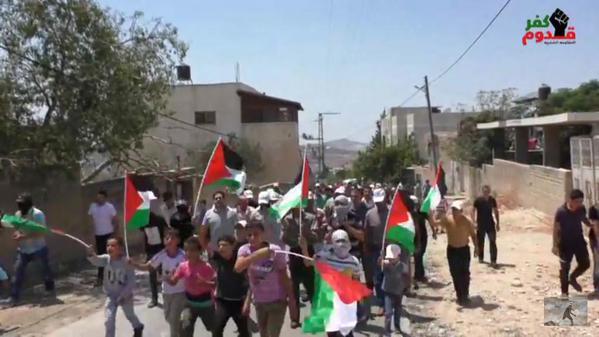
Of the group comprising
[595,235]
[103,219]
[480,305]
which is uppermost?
[103,219]

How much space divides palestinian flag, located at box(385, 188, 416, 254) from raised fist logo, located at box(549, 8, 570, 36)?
11.7 metres

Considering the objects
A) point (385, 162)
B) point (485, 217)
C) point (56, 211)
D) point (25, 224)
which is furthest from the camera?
point (385, 162)

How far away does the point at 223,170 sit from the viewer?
10234 millimetres

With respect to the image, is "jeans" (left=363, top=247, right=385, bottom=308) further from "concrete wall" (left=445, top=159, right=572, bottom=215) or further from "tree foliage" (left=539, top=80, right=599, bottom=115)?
"tree foliage" (left=539, top=80, right=599, bottom=115)

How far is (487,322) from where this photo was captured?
32.0ft

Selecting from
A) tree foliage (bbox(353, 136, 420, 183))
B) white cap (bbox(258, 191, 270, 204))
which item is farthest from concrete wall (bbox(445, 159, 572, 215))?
tree foliage (bbox(353, 136, 420, 183))

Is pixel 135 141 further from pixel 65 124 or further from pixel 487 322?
pixel 487 322

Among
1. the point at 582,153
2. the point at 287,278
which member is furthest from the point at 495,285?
the point at 582,153

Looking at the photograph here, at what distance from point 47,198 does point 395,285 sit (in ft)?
28.9

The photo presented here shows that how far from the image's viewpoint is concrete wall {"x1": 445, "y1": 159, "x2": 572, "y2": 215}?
21.9 meters

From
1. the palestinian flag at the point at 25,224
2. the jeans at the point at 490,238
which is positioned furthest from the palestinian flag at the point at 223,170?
the jeans at the point at 490,238

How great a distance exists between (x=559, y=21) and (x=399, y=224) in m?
12.1

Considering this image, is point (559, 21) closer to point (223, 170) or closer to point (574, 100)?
point (223, 170)

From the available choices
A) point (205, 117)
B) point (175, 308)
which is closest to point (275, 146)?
point (205, 117)
